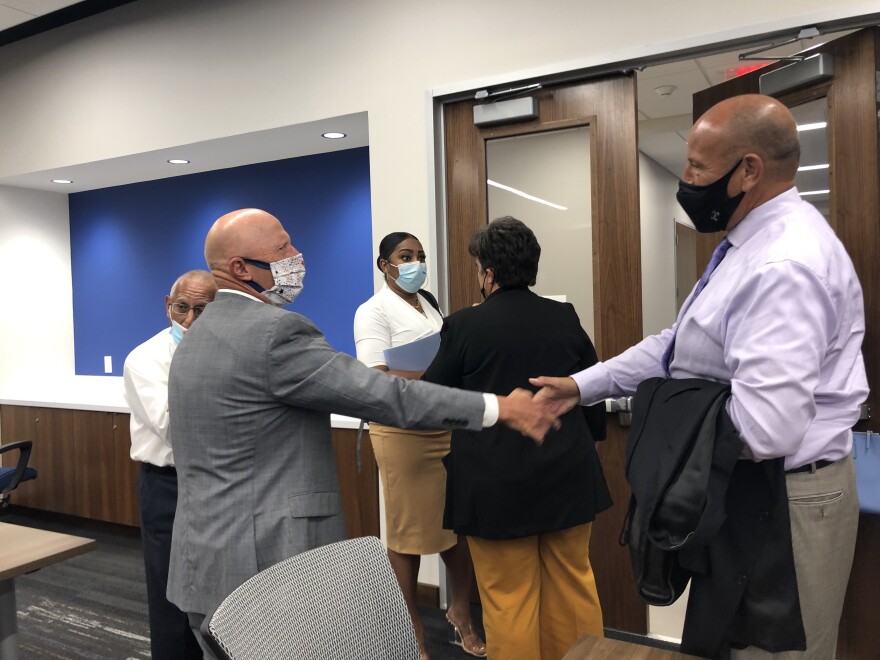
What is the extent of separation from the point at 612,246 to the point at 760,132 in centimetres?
161

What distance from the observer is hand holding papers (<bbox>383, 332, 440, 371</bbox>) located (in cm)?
244

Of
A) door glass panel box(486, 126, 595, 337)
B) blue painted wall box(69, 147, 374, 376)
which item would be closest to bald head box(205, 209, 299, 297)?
door glass panel box(486, 126, 595, 337)

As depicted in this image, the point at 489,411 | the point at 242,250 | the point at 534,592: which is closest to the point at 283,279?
the point at 242,250

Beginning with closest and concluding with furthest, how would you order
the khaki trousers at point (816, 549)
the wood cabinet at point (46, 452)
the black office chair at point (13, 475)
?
the khaki trousers at point (816, 549) → the black office chair at point (13, 475) → the wood cabinet at point (46, 452)

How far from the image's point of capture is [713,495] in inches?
43.1

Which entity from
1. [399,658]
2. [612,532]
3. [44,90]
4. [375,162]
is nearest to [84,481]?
[44,90]

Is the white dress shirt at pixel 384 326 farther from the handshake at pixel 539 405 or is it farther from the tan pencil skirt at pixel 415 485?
→ the handshake at pixel 539 405

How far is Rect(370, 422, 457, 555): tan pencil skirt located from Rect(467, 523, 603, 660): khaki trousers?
0.53 metres

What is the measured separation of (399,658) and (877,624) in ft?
6.22

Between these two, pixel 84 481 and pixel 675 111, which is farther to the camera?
pixel 675 111

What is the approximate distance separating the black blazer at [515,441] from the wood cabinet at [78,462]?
2888 mm

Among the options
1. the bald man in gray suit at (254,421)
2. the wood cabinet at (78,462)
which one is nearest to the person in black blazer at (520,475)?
the bald man in gray suit at (254,421)

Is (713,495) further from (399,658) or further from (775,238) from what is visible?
(399,658)

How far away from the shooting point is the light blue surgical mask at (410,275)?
2.74 metres
